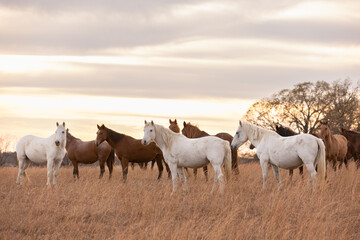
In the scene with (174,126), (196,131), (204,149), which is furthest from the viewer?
(174,126)

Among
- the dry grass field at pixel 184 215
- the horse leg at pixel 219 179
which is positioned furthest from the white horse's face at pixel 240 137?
the horse leg at pixel 219 179

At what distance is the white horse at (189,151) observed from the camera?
11.6m

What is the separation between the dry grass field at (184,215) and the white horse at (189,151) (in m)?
A: 0.59

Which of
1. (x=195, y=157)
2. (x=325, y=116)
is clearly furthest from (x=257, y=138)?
(x=325, y=116)

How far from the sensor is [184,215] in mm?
9523

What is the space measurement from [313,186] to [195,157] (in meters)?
3.15

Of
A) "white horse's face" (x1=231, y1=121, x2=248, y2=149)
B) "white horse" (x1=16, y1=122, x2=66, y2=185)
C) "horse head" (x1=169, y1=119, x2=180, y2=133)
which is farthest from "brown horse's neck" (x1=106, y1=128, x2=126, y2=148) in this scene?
"white horse's face" (x1=231, y1=121, x2=248, y2=149)

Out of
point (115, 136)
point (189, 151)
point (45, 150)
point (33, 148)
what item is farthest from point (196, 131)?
point (33, 148)

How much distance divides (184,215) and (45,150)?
6.48 meters

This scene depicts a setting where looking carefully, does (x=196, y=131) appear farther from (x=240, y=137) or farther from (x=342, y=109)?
(x=342, y=109)

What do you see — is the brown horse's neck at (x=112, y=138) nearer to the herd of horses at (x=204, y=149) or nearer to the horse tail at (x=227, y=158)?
the herd of horses at (x=204, y=149)

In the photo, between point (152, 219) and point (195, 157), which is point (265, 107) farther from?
point (152, 219)

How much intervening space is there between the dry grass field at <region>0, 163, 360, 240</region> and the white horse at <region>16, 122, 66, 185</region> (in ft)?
5.64

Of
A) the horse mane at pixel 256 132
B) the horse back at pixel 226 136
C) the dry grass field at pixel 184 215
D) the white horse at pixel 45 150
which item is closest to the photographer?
the dry grass field at pixel 184 215
